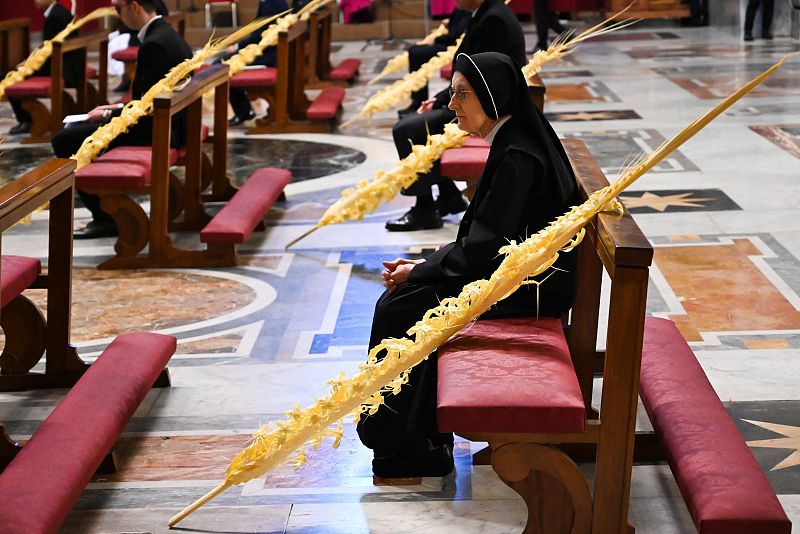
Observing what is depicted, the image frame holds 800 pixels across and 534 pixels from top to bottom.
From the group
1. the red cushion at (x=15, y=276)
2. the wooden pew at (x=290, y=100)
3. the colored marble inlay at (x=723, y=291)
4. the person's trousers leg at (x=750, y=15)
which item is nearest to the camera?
the red cushion at (x=15, y=276)

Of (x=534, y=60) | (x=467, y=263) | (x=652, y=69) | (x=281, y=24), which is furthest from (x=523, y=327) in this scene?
(x=652, y=69)

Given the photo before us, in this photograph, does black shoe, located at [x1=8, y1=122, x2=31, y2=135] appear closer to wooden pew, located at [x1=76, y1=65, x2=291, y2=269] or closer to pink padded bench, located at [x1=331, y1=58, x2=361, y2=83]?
pink padded bench, located at [x1=331, y1=58, x2=361, y2=83]

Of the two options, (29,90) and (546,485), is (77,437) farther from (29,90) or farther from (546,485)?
(29,90)

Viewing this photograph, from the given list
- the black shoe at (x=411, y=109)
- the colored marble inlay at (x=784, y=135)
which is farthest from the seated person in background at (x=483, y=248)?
the black shoe at (x=411, y=109)

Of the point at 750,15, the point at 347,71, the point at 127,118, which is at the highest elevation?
the point at 750,15

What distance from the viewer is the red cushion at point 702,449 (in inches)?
123

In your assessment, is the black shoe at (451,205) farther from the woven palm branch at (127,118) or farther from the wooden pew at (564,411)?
the wooden pew at (564,411)

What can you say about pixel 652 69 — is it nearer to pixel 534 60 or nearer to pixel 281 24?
pixel 281 24

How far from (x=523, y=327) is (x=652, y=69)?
11787 millimetres

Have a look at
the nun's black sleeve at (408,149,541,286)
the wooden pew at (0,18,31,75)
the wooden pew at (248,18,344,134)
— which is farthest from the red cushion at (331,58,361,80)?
the nun's black sleeve at (408,149,541,286)

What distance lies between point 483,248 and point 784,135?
7074mm

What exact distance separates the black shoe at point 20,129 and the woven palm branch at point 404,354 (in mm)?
9124

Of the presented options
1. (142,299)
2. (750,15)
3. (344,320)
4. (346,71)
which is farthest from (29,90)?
(750,15)

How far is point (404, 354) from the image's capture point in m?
3.54
